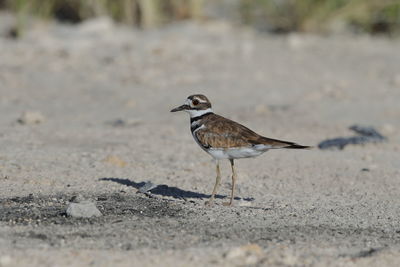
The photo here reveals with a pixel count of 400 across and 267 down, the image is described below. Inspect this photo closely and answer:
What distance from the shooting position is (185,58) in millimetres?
11672

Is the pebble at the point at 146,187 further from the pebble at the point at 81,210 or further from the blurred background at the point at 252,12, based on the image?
the blurred background at the point at 252,12

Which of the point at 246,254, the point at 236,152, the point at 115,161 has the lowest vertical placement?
the point at 246,254

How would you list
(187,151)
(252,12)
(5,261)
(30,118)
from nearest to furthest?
(5,261) < (187,151) < (30,118) < (252,12)

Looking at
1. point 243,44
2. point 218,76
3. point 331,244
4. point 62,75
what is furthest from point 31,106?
point 331,244

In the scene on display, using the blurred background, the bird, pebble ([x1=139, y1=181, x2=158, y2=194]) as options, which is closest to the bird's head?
the bird

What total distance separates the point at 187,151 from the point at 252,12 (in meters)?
6.79

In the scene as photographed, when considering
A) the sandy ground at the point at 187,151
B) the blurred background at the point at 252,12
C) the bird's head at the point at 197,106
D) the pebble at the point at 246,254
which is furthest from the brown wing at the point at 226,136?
the blurred background at the point at 252,12

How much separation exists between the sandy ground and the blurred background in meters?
0.29

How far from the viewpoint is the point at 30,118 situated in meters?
8.22

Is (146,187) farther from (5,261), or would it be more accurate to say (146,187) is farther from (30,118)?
(30,118)

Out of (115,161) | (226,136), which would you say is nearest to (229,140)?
(226,136)

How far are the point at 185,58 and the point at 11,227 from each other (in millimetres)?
7363

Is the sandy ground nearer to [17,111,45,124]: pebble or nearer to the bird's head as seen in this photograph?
[17,111,45,124]: pebble

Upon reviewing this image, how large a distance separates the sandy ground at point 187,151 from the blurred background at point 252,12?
0.29 meters
